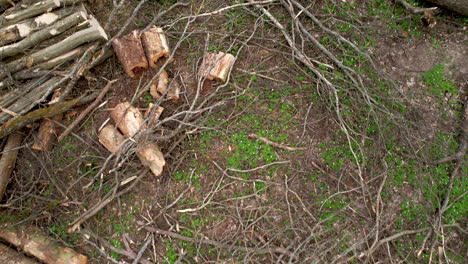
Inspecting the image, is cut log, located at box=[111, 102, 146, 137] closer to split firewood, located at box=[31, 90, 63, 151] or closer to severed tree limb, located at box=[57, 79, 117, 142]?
severed tree limb, located at box=[57, 79, 117, 142]

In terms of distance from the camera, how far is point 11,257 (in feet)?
11.1

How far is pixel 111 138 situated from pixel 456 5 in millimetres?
4408

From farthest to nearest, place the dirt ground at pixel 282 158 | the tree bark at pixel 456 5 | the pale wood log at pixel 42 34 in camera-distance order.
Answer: the tree bark at pixel 456 5
the pale wood log at pixel 42 34
the dirt ground at pixel 282 158

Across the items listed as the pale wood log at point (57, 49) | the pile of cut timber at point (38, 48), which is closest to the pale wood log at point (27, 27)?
the pile of cut timber at point (38, 48)

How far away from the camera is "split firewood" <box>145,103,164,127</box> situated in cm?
361

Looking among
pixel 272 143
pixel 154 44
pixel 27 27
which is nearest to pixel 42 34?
pixel 27 27

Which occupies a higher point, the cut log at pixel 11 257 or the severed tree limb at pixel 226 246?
the cut log at pixel 11 257

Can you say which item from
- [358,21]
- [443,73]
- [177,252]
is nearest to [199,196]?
[177,252]

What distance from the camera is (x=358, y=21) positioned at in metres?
3.92

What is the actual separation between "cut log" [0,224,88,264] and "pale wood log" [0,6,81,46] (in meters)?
2.09

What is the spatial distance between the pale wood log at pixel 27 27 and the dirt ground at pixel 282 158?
0.71 m

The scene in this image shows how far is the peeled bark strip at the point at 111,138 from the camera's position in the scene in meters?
3.61

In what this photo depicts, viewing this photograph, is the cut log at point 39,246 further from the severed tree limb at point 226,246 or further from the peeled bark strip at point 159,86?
the peeled bark strip at point 159,86

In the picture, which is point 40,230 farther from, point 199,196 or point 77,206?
point 199,196
